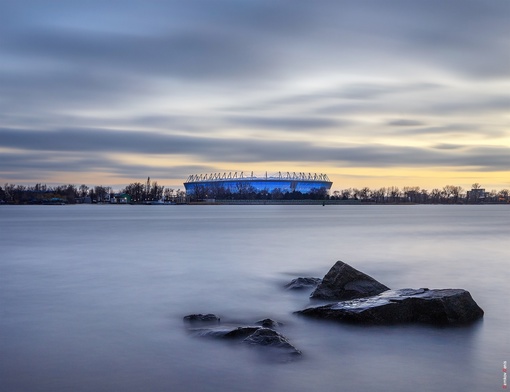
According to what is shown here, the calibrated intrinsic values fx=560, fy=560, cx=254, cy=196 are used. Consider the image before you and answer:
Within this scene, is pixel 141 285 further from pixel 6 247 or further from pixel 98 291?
pixel 6 247

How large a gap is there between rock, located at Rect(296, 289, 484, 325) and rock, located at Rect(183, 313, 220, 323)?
1.93 meters

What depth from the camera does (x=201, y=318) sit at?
1056cm

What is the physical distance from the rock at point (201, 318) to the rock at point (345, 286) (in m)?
2.96

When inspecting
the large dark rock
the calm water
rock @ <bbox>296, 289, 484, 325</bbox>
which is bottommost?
the calm water

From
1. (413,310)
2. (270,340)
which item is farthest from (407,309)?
(270,340)

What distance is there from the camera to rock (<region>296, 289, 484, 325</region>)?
32.9 ft

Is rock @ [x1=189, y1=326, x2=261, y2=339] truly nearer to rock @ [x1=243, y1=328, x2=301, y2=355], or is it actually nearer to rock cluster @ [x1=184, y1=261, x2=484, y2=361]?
rock cluster @ [x1=184, y1=261, x2=484, y2=361]

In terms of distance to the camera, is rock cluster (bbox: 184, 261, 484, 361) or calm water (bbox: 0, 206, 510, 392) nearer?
calm water (bbox: 0, 206, 510, 392)

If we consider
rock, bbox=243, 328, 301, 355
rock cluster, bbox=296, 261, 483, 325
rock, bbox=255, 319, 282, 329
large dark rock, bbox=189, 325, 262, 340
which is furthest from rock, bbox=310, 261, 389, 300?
rock, bbox=243, 328, 301, 355

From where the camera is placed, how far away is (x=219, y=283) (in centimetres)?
1563

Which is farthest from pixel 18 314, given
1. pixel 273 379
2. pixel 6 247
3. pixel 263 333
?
pixel 6 247

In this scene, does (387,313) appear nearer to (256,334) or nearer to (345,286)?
(345,286)

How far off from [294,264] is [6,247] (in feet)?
50.3

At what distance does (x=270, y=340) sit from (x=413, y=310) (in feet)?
10.2
